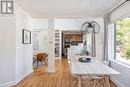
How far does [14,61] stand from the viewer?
189 inches

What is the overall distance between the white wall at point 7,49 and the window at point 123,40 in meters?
3.06

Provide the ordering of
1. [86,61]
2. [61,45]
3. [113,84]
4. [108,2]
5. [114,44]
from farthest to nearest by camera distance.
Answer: [61,45] → [114,44] → [113,84] → [108,2] → [86,61]

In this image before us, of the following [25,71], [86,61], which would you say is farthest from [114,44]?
[25,71]

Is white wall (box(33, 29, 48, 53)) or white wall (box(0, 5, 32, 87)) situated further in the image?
white wall (box(33, 29, 48, 53))

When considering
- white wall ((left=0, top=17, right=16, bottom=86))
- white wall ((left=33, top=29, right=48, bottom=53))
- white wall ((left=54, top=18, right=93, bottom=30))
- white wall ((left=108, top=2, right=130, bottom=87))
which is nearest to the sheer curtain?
white wall ((left=108, top=2, right=130, bottom=87))

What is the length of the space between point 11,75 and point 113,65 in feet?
10.2

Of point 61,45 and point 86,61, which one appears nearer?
point 86,61

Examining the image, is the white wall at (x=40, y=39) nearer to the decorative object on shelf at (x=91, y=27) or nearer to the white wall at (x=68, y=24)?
the white wall at (x=68, y=24)

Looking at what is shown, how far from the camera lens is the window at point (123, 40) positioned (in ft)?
15.2

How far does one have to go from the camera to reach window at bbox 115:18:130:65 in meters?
4.63

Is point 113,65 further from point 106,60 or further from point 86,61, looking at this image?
point 86,61

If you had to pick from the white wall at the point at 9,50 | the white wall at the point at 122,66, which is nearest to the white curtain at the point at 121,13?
the white wall at the point at 122,66

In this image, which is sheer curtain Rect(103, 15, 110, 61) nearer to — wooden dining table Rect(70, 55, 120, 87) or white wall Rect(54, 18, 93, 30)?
wooden dining table Rect(70, 55, 120, 87)

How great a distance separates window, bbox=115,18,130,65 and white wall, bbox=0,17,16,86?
306cm
